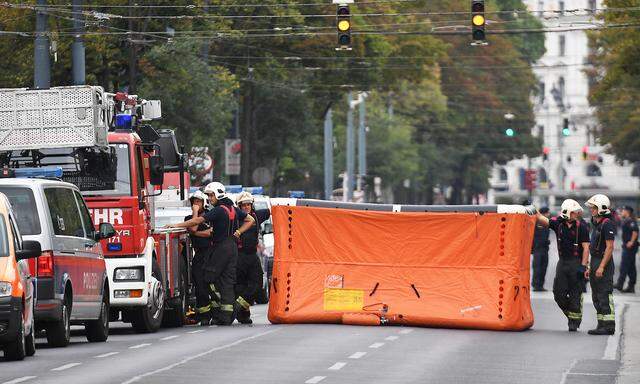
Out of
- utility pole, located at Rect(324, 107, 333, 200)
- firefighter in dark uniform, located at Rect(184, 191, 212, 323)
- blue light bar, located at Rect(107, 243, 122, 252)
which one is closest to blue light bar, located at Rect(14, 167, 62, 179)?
blue light bar, located at Rect(107, 243, 122, 252)

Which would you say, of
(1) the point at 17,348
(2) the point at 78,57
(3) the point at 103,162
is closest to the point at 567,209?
(3) the point at 103,162

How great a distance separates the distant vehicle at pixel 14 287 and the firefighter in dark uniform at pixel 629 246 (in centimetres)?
2098

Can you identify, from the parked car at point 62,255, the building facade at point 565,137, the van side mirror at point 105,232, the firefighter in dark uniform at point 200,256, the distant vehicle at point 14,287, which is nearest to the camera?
the distant vehicle at point 14,287

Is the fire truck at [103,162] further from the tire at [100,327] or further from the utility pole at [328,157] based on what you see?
the utility pole at [328,157]

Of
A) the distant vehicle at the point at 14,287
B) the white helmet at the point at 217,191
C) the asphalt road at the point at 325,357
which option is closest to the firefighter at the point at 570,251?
the asphalt road at the point at 325,357

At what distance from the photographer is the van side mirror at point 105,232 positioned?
67.6 ft

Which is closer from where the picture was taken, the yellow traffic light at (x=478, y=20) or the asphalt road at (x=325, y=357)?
the asphalt road at (x=325, y=357)

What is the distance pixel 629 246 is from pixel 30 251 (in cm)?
2160

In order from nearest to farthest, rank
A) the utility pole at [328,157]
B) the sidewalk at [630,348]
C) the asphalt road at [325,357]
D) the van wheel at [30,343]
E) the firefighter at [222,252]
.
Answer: the asphalt road at [325,357] → the sidewalk at [630,348] → the van wheel at [30,343] → the firefighter at [222,252] → the utility pole at [328,157]

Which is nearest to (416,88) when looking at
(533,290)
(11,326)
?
(533,290)

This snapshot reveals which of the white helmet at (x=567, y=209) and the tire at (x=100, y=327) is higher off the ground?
the white helmet at (x=567, y=209)

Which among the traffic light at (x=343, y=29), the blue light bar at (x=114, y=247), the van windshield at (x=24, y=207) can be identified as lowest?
the blue light bar at (x=114, y=247)

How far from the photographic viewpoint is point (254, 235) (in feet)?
82.3

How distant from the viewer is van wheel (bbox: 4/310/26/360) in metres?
17.8
